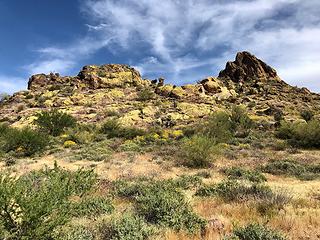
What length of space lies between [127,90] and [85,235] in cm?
5401

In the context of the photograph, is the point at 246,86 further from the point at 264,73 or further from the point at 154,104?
the point at 154,104

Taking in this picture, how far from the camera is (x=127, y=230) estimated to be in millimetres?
5621

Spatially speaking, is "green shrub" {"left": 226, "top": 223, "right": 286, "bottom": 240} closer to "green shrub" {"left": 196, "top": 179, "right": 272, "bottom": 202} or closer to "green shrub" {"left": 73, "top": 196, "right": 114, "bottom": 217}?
"green shrub" {"left": 196, "top": 179, "right": 272, "bottom": 202}

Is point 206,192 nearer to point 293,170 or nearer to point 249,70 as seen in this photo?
point 293,170

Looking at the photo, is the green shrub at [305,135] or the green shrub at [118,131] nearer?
the green shrub at [305,135]

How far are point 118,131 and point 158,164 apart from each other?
15.6 metres

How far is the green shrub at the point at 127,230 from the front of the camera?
5398 millimetres

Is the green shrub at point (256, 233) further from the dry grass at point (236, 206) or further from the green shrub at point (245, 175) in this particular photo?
the green shrub at point (245, 175)

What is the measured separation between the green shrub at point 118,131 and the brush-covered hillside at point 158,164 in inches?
4.7

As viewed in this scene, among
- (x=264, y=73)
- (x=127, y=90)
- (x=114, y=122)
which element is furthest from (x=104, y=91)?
(x=264, y=73)

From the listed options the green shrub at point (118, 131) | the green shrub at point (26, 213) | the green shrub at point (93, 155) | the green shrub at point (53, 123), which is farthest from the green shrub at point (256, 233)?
the green shrub at point (53, 123)

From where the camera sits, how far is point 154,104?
48188 mm

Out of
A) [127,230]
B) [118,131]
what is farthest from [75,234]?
[118,131]

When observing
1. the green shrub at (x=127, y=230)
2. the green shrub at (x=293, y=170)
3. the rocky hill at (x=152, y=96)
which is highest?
the rocky hill at (x=152, y=96)
